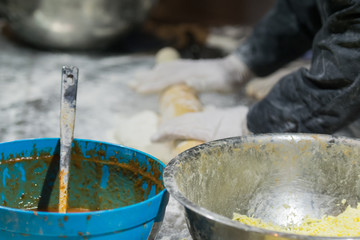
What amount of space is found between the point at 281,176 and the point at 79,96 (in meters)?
1.55

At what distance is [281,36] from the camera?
7.95 feet

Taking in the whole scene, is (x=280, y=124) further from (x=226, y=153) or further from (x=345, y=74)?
(x=226, y=153)

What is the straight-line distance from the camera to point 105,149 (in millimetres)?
1173

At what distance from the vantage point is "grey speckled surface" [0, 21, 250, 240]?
2102 millimetres

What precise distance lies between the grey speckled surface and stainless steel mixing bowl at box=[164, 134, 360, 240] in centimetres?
25

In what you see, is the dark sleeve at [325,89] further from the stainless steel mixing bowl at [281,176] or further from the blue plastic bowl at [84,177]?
the blue plastic bowl at [84,177]

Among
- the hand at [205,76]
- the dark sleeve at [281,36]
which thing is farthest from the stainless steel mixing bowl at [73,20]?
the dark sleeve at [281,36]

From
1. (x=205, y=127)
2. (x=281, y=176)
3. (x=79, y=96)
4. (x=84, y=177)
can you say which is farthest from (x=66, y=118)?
(x=79, y=96)

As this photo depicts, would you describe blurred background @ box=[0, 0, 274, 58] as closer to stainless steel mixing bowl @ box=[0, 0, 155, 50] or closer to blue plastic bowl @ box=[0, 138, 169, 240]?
stainless steel mixing bowl @ box=[0, 0, 155, 50]

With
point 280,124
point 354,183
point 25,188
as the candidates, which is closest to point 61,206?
point 25,188

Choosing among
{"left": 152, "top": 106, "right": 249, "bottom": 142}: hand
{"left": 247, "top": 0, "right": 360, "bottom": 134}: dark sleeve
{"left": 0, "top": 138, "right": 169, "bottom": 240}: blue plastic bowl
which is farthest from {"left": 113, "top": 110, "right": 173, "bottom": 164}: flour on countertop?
{"left": 0, "top": 138, "right": 169, "bottom": 240}: blue plastic bowl

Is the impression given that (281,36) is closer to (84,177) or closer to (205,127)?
(205,127)

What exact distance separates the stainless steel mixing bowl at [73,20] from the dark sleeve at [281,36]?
108cm

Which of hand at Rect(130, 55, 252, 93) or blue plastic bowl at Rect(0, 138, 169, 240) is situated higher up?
blue plastic bowl at Rect(0, 138, 169, 240)
